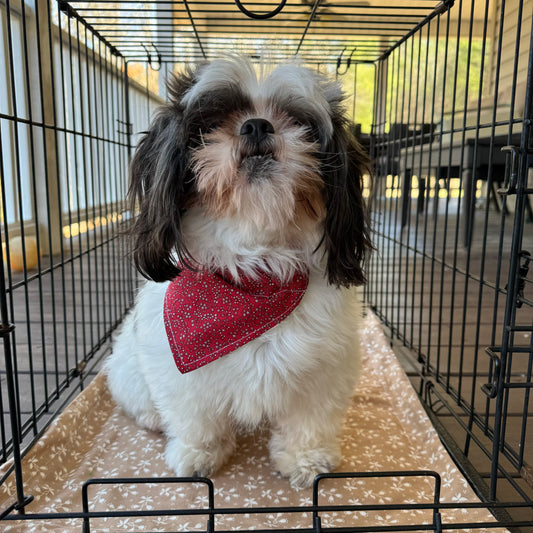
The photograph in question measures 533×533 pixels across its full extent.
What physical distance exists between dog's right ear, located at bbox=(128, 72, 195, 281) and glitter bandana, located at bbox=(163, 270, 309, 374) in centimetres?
7

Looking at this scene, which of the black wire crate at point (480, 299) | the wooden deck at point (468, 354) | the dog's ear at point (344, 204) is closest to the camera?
the black wire crate at point (480, 299)

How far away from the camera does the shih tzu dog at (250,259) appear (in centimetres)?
104

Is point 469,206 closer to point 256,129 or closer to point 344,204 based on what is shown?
point 344,204

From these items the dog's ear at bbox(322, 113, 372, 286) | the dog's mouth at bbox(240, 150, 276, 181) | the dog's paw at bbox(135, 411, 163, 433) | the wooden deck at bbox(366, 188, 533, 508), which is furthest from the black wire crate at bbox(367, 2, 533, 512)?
the dog's paw at bbox(135, 411, 163, 433)

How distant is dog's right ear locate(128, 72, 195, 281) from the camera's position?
108 centimetres

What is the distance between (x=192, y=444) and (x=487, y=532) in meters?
0.69

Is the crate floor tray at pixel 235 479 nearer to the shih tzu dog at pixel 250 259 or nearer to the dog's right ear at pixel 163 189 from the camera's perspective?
the shih tzu dog at pixel 250 259

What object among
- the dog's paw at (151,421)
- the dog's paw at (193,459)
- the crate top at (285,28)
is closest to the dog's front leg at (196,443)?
the dog's paw at (193,459)

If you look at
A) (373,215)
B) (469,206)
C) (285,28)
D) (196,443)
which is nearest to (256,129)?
(196,443)

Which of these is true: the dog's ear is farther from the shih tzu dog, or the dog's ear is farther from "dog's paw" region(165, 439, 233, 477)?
"dog's paw" region(165, 439, 233, 477)

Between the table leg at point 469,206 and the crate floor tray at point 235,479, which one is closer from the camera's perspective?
the crate floor tray at point 235,479

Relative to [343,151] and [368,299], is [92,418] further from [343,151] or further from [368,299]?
[368,299]

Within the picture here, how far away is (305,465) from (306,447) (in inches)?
1.7

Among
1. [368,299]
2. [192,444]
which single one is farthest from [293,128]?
[368,299]
